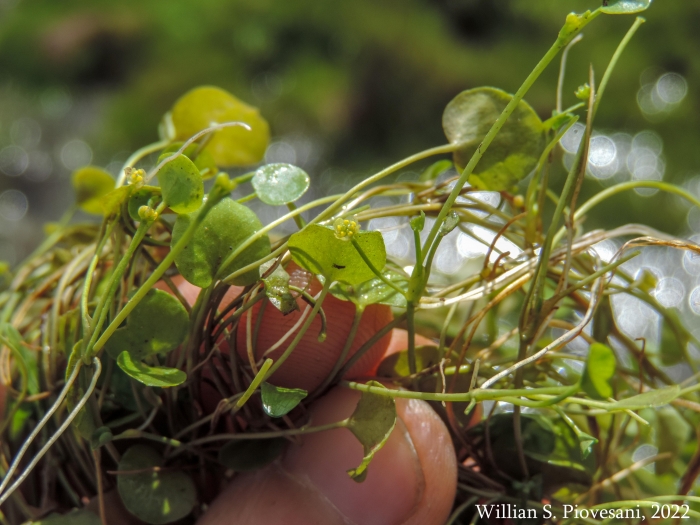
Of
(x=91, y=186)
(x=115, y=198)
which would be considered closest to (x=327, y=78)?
(x=91, y=186)

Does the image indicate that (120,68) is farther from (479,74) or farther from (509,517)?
(509,517)

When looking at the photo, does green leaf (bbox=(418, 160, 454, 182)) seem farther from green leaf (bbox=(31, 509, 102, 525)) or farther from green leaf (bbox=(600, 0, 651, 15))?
green leaf (bbox=(31, 509, 102, 525))

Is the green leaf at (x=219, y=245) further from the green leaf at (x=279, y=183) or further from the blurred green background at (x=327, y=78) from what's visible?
the blurred green background at (x=327, y=78)

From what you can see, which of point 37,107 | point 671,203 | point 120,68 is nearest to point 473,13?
point 671,203

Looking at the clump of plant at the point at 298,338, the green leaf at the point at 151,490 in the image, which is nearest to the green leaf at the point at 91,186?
the clump of plant at the point at 298,338

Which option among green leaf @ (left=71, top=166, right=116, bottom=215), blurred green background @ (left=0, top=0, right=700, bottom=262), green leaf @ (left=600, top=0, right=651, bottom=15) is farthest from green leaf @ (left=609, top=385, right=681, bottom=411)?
blurred green background @ (left=0, top=0, right=700, bottom=262)

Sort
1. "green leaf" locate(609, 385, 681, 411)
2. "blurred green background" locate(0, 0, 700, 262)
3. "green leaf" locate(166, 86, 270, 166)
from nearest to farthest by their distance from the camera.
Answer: "green leaf" locate(609, 385, 681, 411) → "green leaf" locate(166, 86, 270, 166) → "blurred green background" locate(0, 0, 700, 262)
